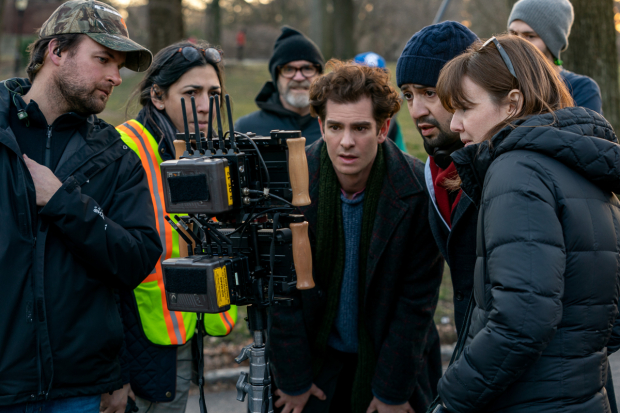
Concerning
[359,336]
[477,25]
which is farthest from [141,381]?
[477,25]

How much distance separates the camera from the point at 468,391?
5.49ft

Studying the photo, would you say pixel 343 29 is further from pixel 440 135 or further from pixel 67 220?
pixel 67 220

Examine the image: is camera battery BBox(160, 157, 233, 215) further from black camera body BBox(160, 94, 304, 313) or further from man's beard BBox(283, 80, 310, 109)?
man's beard BBox(283, 80, 310, 109)

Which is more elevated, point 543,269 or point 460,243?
point 543,269

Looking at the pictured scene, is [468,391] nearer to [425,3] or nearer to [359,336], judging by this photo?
→ [359,336]

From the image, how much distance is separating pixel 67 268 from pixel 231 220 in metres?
0.65

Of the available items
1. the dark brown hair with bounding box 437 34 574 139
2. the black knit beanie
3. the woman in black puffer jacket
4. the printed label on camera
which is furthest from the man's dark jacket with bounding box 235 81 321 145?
the woman in black puffer jacket

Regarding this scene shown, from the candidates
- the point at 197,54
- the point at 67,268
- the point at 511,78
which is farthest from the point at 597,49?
the point at 67,268

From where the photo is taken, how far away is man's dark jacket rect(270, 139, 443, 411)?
273 cm

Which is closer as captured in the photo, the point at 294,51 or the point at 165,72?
the point at 165,72

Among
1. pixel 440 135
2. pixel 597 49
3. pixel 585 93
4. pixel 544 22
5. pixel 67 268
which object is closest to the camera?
pixel 67 268

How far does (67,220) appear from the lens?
204 centimetres

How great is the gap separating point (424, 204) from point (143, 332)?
4.67 ft

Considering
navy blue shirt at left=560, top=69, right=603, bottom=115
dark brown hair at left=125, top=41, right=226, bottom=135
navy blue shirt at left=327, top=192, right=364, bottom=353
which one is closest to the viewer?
navy blue shirt at left=327, top=192, right=364, bottom=353
